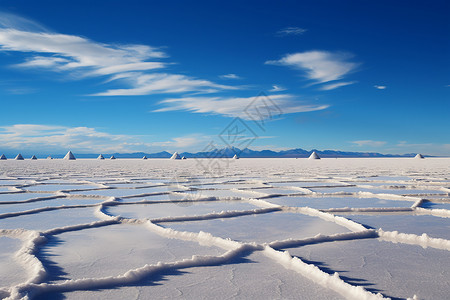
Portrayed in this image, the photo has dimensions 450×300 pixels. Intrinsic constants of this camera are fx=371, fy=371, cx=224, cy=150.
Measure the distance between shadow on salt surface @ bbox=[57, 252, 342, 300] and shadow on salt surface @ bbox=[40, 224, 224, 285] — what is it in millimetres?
111

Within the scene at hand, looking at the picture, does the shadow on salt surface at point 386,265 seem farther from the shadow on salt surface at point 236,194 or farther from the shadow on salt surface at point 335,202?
the shadow on salt surface at point 236,194

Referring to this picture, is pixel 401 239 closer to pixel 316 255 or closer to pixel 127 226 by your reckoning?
pixel 316 255

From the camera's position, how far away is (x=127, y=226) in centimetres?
245

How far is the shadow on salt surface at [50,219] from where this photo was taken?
2.47m

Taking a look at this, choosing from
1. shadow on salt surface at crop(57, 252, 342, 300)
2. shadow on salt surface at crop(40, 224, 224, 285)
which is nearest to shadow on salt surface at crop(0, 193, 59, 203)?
shadow on salt surface at crop(40, 224, 224, 285)

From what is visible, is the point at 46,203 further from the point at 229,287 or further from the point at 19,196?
the point at 229,287

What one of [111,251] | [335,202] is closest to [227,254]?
[111,251]

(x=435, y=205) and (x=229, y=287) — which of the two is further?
(x=435, y=205)

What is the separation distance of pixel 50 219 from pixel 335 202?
2519mm

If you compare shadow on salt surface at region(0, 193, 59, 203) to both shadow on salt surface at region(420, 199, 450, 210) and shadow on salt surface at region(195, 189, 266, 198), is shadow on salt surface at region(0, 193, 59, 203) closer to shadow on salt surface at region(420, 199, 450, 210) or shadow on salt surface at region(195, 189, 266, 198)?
shadow on salt surface at region(195, 189, 266, 198)

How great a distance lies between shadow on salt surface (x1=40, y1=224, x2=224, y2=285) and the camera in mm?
1520

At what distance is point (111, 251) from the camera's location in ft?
5.93

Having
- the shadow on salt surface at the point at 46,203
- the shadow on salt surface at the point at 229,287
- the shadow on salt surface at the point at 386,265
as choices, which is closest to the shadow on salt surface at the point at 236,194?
the shadow on salt surface at the point at 46,203

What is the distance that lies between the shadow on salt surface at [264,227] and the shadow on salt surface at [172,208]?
1.36 feet
